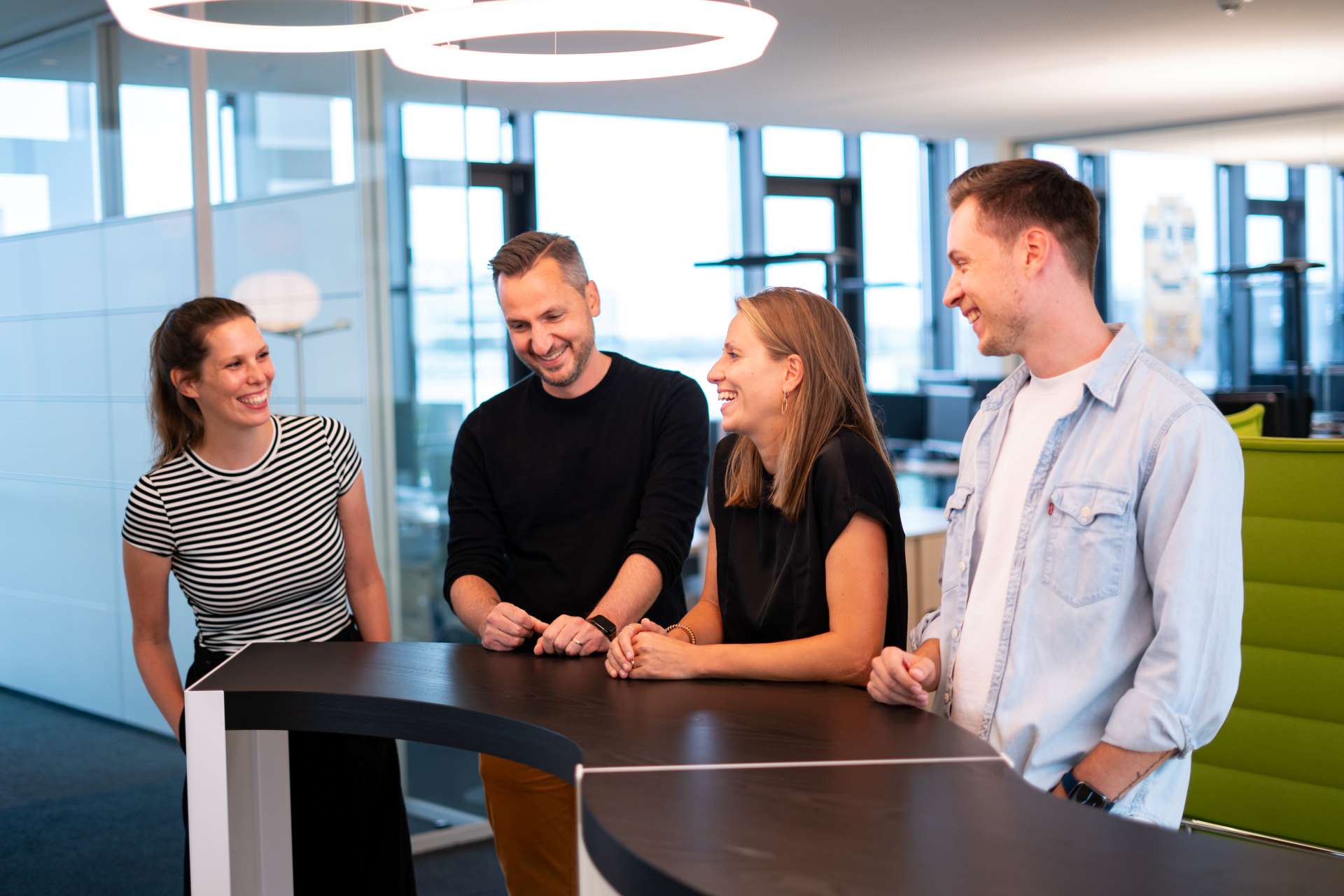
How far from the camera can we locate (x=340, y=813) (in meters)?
2.49

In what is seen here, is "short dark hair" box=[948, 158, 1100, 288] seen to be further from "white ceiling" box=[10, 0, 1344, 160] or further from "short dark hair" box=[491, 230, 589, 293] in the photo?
"white ceiling" box=[10, 0, 1344, 160]

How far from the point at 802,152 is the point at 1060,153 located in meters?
2.10

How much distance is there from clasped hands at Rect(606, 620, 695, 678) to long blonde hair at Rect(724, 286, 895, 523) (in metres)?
0.26

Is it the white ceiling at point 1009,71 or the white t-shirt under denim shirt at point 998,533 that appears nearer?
the white t-shirt under denim shirt at point 998,533

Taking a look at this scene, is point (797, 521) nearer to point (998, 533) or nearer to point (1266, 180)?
point (998, 533)

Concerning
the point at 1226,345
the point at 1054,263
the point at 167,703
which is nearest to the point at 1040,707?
the point at 1054,263

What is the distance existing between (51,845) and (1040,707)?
2805 millimetres

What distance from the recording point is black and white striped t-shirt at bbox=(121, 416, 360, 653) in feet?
7.96

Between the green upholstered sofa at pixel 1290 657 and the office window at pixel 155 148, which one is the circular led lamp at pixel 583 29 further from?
the office window at pixel 155 148

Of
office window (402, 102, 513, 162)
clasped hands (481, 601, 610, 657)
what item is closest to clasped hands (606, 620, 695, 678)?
clasped hands (481, 601, 610, 657)

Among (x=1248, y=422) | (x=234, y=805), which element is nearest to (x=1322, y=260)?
(x=1248, y=422)

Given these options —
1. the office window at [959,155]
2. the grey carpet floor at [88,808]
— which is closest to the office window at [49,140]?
the grey carpet floor at [88,808]

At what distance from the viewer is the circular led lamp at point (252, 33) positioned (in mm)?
2080

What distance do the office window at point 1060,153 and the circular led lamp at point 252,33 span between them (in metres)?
9.12
